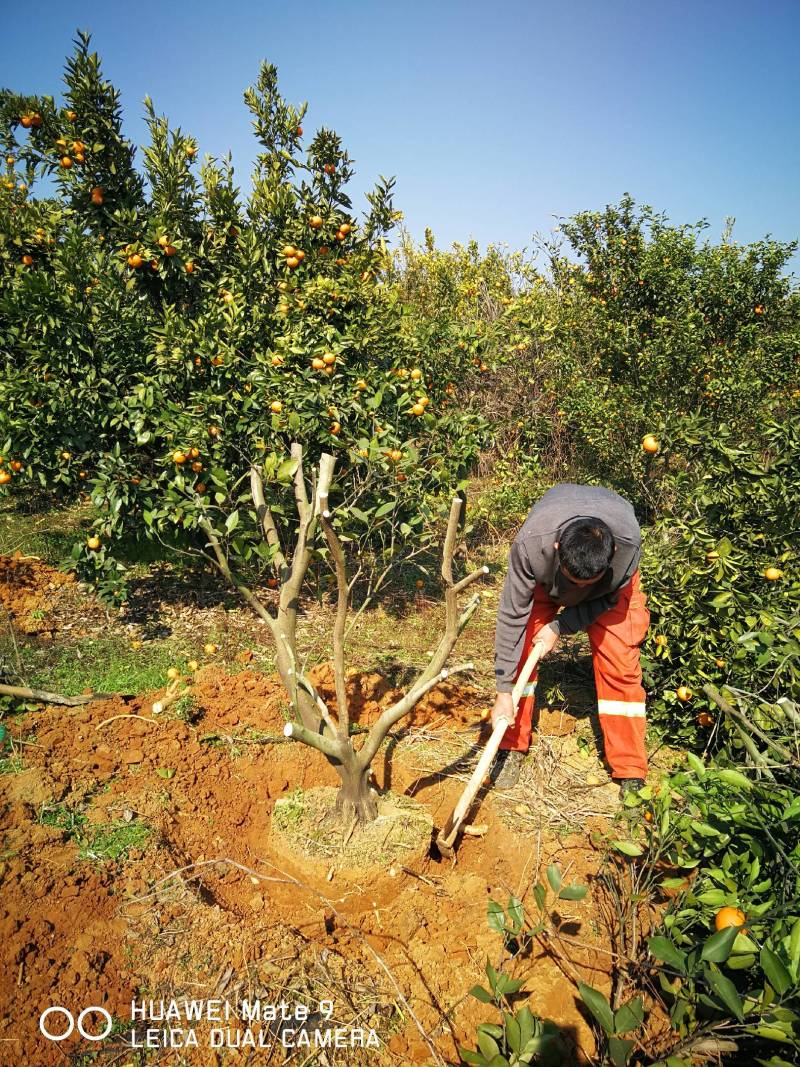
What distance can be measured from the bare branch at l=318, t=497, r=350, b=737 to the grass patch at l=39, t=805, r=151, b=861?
969 millimetres

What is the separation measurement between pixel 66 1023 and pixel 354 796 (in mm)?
1220

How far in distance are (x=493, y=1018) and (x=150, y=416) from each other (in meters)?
3.56

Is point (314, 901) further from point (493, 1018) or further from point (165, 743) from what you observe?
point (165, 743)

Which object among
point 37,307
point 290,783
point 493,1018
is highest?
point 37,307

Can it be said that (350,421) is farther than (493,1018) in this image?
Yes

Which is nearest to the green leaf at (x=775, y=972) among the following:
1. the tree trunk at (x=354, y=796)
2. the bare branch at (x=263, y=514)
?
the tree trunk at (x=354, y=796)

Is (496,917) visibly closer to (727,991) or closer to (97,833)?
(727,991)

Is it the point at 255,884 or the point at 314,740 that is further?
the point at 255,884

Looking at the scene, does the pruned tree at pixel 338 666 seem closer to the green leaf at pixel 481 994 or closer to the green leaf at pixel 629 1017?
the green leaf at pixel 481 994

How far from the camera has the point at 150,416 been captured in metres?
4.00

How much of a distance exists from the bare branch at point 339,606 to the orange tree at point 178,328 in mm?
1248

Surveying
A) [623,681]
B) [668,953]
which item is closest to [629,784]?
[623,681]

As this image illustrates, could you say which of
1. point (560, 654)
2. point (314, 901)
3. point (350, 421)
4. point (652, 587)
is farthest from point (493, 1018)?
point (350, 421)

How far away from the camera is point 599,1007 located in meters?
1.63
